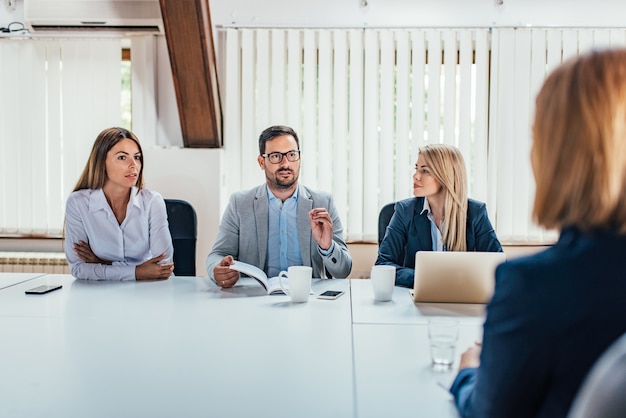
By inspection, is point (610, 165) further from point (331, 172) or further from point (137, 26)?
point (137, 26)

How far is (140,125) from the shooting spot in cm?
425

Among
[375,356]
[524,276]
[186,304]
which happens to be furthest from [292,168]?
[524,276]

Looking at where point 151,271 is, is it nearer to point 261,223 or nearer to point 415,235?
point 261,223

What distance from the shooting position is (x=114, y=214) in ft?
9.16

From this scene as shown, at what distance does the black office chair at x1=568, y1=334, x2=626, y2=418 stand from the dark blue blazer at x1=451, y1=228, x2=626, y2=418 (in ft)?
0.21

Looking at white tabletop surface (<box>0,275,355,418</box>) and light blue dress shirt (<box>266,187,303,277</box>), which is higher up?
light blue dress shirt (<box>266,187,303,277</box>)

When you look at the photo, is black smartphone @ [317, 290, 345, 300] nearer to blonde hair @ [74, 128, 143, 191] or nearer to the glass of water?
the glass of water

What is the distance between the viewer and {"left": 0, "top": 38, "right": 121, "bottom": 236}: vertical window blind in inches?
169

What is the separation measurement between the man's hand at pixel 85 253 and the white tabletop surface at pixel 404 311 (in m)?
1.21

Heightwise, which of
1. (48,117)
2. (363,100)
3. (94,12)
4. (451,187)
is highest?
(94,12)

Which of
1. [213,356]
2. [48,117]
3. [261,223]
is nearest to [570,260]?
[213,356]

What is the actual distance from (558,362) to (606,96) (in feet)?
1.29

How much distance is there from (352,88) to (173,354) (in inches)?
119

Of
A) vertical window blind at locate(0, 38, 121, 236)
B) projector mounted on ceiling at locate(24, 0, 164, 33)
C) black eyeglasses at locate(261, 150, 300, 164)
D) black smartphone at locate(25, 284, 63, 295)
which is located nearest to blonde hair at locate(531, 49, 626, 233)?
black smartphone at locate(25, 284, 63, 295)
